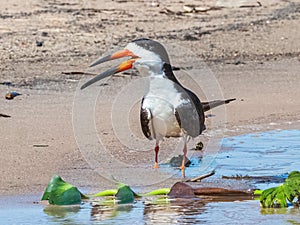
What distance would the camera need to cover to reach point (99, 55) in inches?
526

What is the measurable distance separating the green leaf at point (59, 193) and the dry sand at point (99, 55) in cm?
38

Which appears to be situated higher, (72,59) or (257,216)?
(72,59)

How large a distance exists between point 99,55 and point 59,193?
23.0ft

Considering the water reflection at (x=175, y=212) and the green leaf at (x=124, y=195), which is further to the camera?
the green leaf at (x=124, y=195)

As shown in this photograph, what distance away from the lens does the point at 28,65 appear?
500 inches

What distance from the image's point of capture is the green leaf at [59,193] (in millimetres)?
6453

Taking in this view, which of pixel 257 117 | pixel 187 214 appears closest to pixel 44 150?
pixel 187 214

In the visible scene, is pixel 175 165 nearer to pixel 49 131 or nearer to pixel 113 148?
pixel 113 148

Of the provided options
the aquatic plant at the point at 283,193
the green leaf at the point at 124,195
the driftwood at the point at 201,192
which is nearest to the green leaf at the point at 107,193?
the green leaf at the point at 124,195

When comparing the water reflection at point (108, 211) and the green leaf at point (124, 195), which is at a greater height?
the green leaf at point (124, 195)

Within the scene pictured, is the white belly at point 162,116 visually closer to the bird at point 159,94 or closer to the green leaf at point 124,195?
the bird at point 159,94

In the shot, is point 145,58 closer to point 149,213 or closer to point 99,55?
point 149,213

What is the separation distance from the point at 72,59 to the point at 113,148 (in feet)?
15.8

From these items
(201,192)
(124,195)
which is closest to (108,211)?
(124,195)
